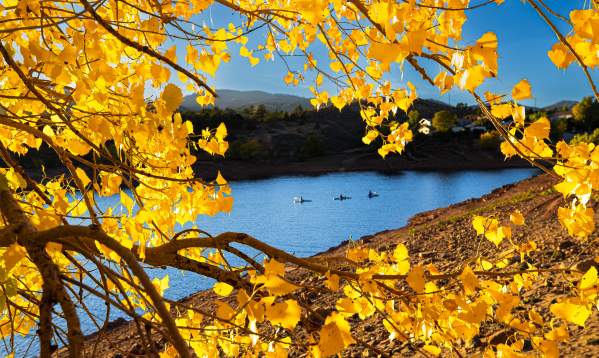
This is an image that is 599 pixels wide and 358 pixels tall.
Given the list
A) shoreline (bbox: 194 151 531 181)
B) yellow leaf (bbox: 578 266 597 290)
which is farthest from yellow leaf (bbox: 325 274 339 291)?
shoreline (bbox: 194 151 531 181)

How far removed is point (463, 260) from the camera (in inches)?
220

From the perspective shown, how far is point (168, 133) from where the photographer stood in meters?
1.52

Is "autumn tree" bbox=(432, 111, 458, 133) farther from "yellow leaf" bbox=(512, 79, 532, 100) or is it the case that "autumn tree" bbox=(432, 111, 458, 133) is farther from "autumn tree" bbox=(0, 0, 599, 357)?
"yellow leaf" bbox=(512, 79, 532, 100)

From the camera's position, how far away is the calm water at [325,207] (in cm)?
1090

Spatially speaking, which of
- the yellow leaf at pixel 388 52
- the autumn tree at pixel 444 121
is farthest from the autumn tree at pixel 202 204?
the autumn tree at pixel 444 121

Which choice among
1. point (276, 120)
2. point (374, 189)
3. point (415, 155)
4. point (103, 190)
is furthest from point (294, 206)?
point (276, 120)

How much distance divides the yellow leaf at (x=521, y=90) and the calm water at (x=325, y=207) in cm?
492

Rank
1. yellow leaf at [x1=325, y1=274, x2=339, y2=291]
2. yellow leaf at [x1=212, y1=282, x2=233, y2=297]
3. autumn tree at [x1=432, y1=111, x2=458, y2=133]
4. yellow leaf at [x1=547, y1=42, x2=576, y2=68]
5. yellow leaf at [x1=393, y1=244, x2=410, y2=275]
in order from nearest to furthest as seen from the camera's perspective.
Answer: yellow leaf at [x1=547, y1=42, x2=576, y2=68]
yellow leaf at [x1=325, y1=274, x2=339, y2=291]
yellow leaf at [x1=212, y1=282, x2=233, y2=297]
yellow leaf at [x1=393, y1=244, x2=410, y2=275]
autumn tree at [x1=432, y1=111, x2=458, y2=133]

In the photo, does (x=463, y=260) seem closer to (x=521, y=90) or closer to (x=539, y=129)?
(x=539, y=129)

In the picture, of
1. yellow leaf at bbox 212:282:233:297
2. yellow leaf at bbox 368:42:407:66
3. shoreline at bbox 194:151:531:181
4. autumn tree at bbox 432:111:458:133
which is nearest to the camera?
yellow leaf at bbox 368:42:407:66

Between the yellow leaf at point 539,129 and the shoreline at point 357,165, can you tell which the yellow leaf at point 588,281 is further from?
the shoreline at point 357,165

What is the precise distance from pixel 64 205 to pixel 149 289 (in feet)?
2.91

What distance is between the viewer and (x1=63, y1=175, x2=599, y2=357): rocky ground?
286cm

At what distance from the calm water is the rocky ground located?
3.76ft
